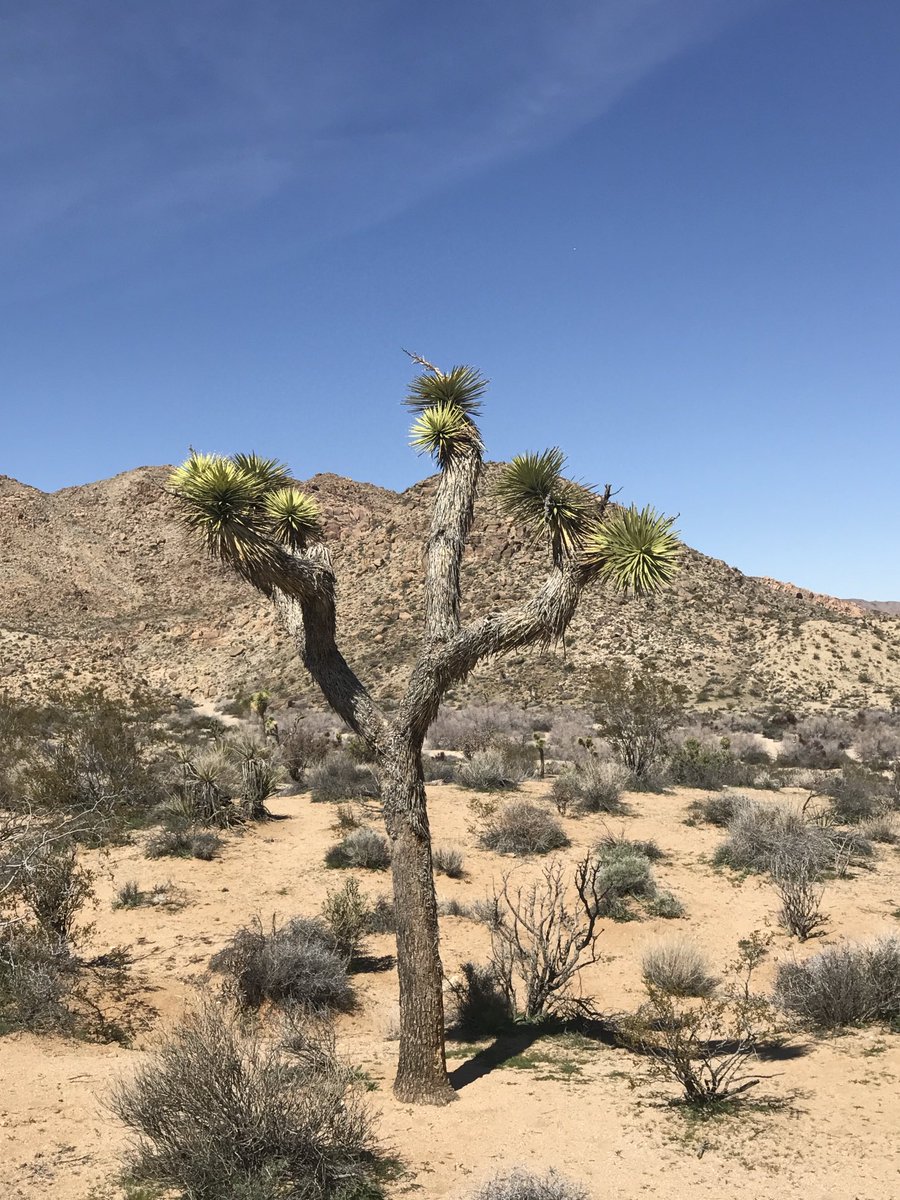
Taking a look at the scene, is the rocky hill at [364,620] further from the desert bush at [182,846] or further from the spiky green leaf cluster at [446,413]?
the spiky green leaf cluster at [446,413]

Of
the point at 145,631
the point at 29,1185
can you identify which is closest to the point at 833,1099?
the point at 29,1185

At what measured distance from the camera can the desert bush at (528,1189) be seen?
4.70 meters

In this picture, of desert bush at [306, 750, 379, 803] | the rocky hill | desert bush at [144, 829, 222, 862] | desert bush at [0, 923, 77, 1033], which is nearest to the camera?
desert bush at [0, 923, 77, 1033]

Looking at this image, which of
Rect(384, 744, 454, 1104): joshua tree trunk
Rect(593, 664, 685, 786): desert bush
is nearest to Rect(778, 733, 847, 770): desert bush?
Rect(593, 664, 685, 786): desert bush

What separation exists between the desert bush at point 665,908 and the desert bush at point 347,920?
389 cm

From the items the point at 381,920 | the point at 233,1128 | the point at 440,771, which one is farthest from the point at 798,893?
the point at 440,771

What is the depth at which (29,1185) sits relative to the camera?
5.06 metres

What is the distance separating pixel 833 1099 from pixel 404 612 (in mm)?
A: 42663

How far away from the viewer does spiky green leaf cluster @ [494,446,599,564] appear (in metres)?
7.55

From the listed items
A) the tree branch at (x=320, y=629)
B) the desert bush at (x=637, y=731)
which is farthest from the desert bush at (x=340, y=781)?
the tree branch at (x=320, y=629)

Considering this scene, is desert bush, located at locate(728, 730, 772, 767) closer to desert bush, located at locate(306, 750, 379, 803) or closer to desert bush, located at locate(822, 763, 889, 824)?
desert bush, located at locate(822, 763, 889, 824)

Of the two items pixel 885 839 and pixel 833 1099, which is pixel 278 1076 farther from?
pixel 885 839

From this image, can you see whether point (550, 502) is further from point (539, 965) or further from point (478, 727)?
point (478, 727)

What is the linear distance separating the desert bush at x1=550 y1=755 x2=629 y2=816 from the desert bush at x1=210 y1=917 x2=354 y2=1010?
8067 mm
